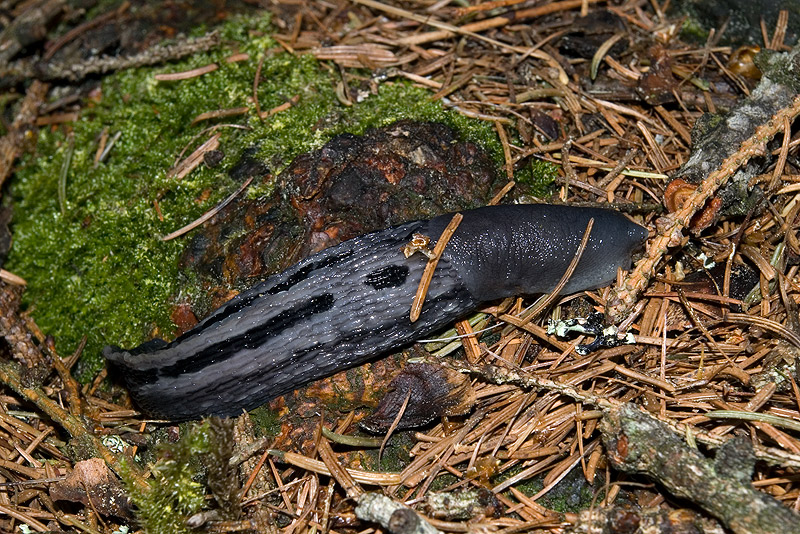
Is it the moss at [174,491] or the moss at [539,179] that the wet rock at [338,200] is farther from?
the moss at [174,491]

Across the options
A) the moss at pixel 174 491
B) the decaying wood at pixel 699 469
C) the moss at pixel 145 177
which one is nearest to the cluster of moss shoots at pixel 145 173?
the moss at pixel 145 177

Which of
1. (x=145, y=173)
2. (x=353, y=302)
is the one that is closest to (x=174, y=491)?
(x=353, y=302)

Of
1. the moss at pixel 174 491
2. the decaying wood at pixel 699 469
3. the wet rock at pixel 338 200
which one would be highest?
the wet rock at pixel 338 200

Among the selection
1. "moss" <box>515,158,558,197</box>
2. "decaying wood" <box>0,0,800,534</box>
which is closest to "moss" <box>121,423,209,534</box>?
"decaying wood" <box>0,0,800,534</box>

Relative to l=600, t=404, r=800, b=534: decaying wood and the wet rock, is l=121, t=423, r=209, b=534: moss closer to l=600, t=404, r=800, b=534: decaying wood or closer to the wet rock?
the wet rock

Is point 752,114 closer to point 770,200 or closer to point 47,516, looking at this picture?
point 770,200

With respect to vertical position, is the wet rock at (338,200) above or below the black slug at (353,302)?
above

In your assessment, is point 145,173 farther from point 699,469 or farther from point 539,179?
point 699,469

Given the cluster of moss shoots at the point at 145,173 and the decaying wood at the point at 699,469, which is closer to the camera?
the decaying wood at the point at 699,469
